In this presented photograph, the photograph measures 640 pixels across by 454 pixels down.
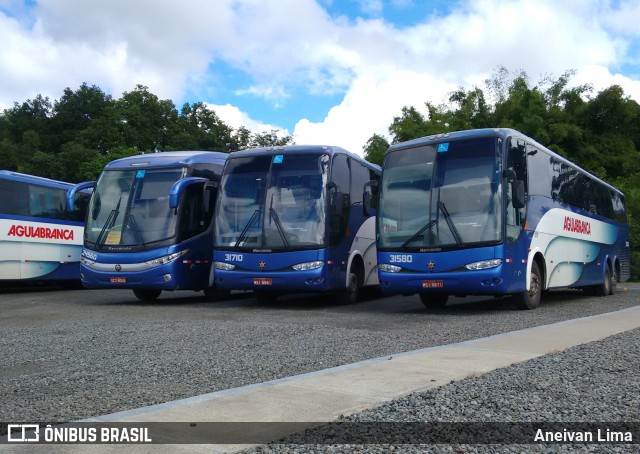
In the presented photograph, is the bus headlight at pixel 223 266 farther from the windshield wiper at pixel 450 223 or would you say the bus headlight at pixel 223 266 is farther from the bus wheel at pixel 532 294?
the bus wheel at pixel 532 294

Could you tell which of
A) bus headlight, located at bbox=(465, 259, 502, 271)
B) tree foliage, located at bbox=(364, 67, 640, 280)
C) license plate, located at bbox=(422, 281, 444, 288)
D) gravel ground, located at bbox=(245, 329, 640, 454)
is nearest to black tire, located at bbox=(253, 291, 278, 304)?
license plate, located at bbox=(422, 281, 444, 288)

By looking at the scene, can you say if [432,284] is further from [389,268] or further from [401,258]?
[389,268]

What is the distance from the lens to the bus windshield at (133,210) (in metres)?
15.8

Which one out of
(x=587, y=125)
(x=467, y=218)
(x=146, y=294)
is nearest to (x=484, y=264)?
(x=467, y=218)

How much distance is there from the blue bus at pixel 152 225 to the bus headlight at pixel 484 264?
20.0 ft

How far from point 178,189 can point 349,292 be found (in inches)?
173

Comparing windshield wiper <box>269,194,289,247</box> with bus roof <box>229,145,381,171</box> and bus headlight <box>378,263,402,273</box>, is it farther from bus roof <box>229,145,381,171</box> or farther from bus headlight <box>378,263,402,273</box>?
bus headlight <box>378,263,402,273</box>

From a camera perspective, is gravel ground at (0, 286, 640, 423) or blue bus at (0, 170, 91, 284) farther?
blue bus at (0, 170, 91, 284)

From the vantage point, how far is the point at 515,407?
5.17 meters

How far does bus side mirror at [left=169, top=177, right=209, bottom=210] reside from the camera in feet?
48.9

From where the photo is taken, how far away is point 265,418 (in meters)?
4.91

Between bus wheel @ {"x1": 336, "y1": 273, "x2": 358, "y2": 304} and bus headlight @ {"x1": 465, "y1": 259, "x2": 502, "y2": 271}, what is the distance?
3.68 meters

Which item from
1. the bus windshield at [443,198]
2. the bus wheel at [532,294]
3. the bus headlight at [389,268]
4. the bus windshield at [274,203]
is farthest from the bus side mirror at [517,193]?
the bus windshield at [274,203]

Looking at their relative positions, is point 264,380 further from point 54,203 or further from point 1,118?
point 1,118
